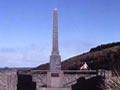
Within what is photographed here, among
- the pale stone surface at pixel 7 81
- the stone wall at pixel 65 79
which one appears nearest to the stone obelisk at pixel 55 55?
the pale stone surface at pixel 7 81

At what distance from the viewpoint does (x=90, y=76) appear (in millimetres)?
20359

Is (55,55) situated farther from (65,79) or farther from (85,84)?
(65,79)

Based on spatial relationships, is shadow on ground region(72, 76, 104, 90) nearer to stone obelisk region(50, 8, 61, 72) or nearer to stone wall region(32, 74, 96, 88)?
stone wall region(32, 74, 96, 88)

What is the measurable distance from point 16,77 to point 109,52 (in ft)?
50.9

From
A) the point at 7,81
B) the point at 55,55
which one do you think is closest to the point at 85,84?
the point at 55,55

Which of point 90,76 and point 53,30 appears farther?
point 90,76

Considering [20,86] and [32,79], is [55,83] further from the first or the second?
[32,79]

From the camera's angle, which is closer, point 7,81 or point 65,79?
point 7,81

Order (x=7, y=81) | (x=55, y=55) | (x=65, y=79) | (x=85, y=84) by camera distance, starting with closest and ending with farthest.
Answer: (x=55, y=55) < (x=7, y=81) < (x=85, y=84) < (x=65, y=79)

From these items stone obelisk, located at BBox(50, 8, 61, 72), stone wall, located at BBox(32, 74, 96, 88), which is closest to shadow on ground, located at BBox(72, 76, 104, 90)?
stone wall, located at BBox(32, 74, 96, 88)

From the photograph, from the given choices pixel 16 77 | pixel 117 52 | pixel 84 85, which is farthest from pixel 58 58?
pixel 117 52

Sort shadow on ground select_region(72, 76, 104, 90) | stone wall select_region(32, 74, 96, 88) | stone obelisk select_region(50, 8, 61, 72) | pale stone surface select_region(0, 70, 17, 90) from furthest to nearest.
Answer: stone wall select_region(32, 74, 96, 88) → shadow on ground select_region(72, 76, 104, 90) → pale stone surface select_region(0, 70, 17, 90) → stone obelisk select_region(50, 8, 61, 72)

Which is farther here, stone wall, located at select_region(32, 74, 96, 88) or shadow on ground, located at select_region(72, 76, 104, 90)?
stone wall, located at select_region(32, 74, 96, 88)

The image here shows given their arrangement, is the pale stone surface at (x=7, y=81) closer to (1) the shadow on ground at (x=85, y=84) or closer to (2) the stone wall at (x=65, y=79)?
(2) the stone wall at (x=65, y=79)
